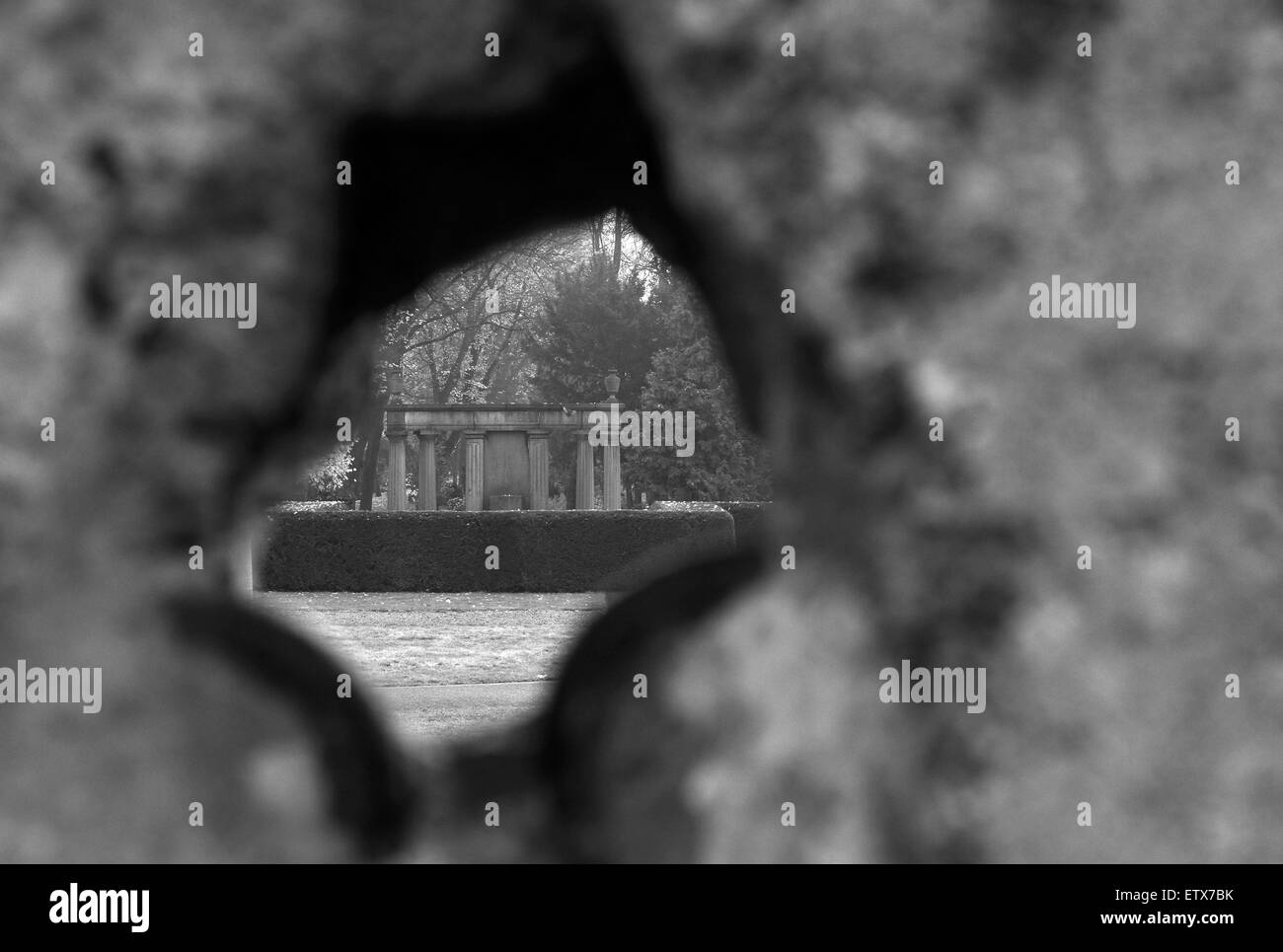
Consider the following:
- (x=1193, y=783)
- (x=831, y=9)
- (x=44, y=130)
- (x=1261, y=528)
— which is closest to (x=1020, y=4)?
(x=831, y=9)

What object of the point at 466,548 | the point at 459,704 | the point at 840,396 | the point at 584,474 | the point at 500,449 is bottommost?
the point at 459,704

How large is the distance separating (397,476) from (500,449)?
2.41 metres

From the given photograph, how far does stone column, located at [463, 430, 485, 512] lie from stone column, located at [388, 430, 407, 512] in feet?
5.01

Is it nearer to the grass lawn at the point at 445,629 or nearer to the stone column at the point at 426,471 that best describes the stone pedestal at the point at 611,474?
the stone column at the point at 426,471

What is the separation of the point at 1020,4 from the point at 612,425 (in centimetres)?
1945

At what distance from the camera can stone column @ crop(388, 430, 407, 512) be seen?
22016 millimetres

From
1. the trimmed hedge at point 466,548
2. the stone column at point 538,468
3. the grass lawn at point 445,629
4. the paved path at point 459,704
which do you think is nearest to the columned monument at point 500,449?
the stone column at point 538,468

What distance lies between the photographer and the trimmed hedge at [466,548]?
17.5 m

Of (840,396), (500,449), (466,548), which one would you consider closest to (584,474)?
(500,449)

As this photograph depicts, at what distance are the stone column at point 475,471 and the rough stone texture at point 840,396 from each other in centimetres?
1931

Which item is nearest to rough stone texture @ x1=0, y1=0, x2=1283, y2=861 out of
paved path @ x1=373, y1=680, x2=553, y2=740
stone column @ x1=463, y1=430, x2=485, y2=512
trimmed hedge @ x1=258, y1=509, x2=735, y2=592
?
paved path @ x1=373, y1=680, x2=553, y2=740

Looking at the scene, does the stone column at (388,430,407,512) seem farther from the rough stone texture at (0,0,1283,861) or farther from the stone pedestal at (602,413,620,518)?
the rough stone texture at (0,0,1283,861)

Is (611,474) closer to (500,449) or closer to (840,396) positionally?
(500,449)

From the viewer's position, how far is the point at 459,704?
7.35 m
